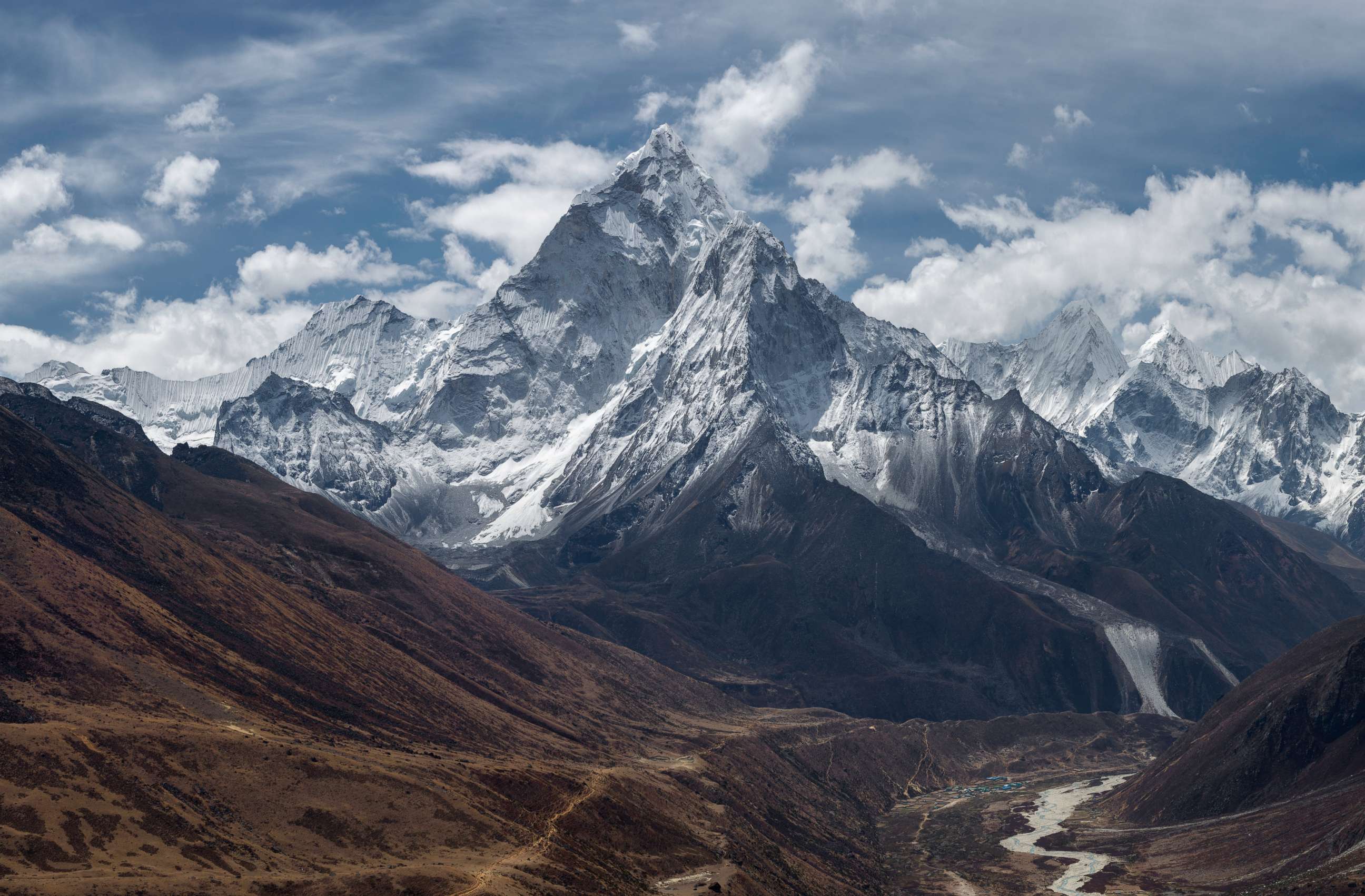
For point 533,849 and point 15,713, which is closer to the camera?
point 15,713

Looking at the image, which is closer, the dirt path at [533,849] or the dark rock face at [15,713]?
the dirt path at [533,849]

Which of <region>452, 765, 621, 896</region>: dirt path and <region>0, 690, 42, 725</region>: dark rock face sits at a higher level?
<region>0, 690, 42, 725</region>: dark rock face

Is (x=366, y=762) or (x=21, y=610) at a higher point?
(x=21, y=610)

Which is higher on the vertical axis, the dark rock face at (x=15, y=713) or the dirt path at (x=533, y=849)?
the dark rock face at (x=15, y=713)

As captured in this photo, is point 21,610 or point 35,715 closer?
point 35,715

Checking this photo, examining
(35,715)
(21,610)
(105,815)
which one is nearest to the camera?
(105,815)

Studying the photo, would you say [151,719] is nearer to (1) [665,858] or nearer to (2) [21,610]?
(2) [21,610]

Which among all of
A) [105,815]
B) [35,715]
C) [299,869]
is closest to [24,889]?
[105,815]

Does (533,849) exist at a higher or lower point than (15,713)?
lower

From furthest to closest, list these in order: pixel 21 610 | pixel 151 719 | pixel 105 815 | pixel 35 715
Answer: pixel 21 610 < pixel 151 719 < pixel 35 715 < pixel 105 815

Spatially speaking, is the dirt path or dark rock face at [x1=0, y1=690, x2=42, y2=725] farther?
dark rock face at [x1=0, y1=690, x2=42, y2=725]
